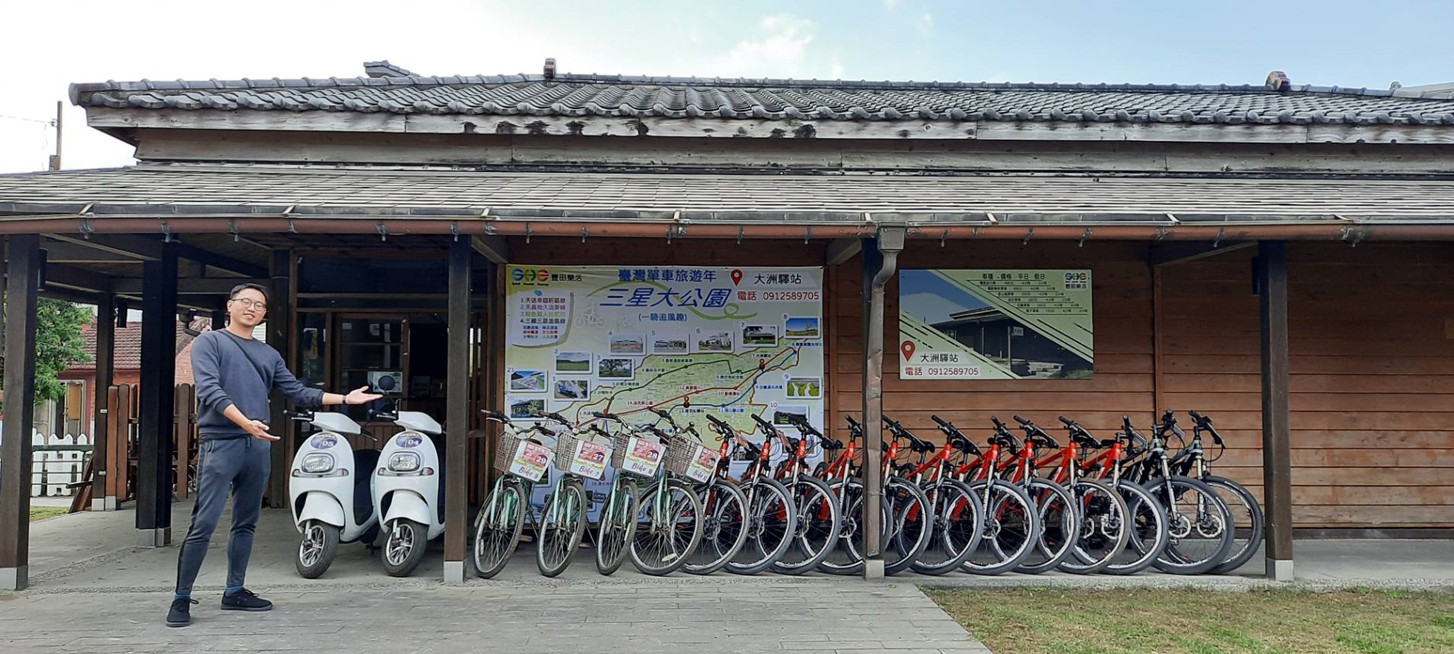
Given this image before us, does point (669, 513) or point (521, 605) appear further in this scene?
point (669, 513)

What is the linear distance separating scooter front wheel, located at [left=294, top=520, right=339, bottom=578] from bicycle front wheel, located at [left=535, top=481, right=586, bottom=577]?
129cm

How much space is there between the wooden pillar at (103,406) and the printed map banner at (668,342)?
5.30m

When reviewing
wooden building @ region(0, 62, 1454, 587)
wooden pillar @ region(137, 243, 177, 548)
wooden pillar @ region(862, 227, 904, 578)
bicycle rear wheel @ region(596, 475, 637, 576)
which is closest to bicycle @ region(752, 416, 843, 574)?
wooden pillar @ region(862, 227, 904, 578)

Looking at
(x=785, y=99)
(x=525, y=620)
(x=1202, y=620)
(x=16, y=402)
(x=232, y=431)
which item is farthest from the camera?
(x=785, y=99)

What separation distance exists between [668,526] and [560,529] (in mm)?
696

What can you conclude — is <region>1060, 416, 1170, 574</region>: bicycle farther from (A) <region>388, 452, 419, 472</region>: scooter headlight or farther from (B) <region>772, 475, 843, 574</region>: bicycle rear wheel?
(A) <region>388, 452, 419, 472</region>: scooter headlight

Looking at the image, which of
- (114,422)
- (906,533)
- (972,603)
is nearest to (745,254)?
(906,533)

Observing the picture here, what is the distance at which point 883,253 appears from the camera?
17.7 ft

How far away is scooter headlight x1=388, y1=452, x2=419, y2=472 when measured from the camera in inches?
222

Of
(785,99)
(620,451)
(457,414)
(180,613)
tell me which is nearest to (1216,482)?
(620,451)

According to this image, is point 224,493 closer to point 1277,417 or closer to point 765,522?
point 765,522

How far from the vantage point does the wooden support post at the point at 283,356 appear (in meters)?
8.16

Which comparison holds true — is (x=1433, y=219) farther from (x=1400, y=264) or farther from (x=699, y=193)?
(x=699, y=193)

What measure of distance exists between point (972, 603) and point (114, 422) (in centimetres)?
886
